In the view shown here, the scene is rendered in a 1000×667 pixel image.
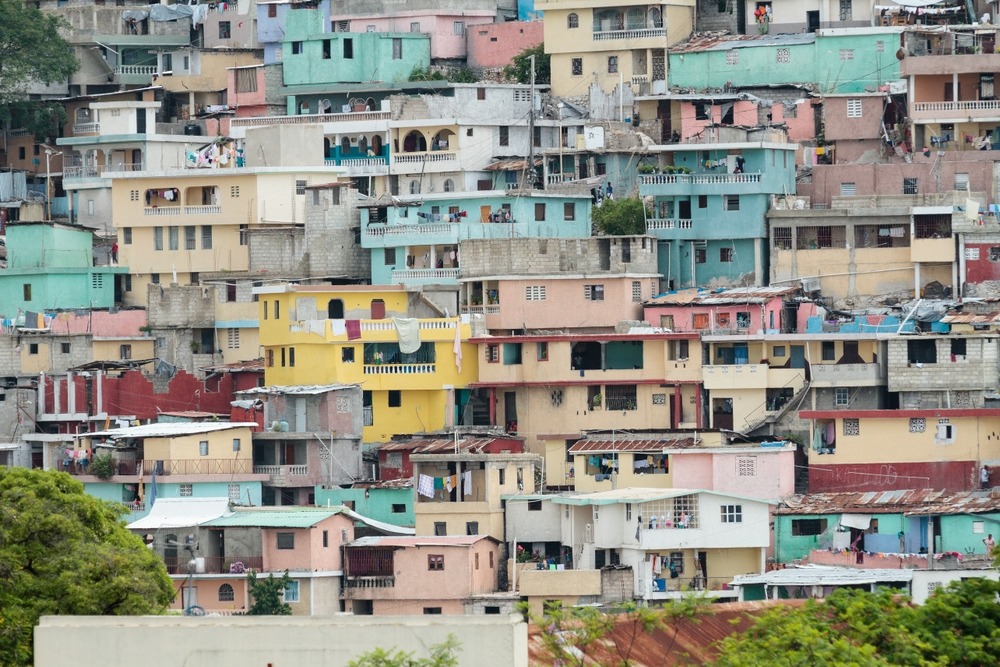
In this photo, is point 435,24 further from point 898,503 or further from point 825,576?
point 825,576

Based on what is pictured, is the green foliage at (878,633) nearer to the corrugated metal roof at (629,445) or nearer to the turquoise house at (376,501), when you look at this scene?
the corrugated metal roof at (629,445)

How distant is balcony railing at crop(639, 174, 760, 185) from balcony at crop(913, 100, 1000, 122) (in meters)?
4.57

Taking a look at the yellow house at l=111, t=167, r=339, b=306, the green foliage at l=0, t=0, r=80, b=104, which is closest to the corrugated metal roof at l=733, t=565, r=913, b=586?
the yellow house at l=111, t=167, r=339, b=306

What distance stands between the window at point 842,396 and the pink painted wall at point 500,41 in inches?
702

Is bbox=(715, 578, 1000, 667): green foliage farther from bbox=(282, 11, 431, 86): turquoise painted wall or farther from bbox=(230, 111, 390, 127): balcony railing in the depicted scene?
bbox=(282, 11, 431, 86): turquoise painted wall

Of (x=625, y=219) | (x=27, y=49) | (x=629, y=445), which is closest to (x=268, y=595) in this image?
(x=629, y=445)

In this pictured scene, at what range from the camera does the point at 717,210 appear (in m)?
62.2

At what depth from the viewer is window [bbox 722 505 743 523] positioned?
52625 millimetres

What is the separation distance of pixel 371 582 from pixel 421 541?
116 cm

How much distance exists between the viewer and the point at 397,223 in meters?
63.3

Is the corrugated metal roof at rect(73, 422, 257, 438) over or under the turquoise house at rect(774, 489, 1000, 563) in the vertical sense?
over

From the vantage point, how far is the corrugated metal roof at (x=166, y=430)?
185 ft

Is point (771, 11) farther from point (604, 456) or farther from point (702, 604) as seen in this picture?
point (702, 604)

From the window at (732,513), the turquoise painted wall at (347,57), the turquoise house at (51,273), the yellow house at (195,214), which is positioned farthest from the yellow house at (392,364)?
the turquoise painted wall at (347,57)
